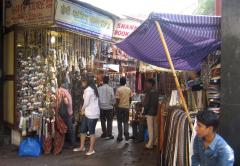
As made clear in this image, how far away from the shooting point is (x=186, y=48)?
6.45 meters

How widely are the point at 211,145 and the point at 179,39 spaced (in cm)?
249

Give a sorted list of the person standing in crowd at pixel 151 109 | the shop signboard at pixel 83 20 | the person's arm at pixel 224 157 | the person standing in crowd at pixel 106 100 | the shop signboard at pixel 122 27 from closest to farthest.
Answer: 1. the person's arm at pixel 224 157
2. the shop signboard at pixel 83 20
3. the person standing in crowd at pixel 151 109
4. the person standing in crowd at pixel 106 100
5. the shop signboard at pixel 122 27

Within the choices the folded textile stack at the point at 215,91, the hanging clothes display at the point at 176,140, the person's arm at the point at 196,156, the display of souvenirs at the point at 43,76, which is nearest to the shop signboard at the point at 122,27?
the display of souvenirs at the point at 43,76

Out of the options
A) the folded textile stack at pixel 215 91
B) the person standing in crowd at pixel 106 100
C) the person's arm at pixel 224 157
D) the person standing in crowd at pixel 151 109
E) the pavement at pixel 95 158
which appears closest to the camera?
the person's arm at pixel 224 157

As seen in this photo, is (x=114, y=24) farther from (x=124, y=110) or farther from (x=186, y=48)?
(x=186, y=48)

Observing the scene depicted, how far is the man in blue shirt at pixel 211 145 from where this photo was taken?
363 centimetres

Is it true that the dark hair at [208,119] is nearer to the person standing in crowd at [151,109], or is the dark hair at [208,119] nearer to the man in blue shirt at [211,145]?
the man in blue shirt at [211,145]

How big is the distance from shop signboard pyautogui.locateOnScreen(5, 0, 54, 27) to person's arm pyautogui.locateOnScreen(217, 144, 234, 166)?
5745mm

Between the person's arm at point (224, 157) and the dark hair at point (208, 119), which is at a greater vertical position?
the dark hair at point (208, 119)

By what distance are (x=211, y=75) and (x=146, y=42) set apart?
1349 millimetres

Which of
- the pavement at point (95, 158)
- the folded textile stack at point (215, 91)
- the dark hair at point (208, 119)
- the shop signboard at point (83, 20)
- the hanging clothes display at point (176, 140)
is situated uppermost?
the shop signboard at point (83, 20)

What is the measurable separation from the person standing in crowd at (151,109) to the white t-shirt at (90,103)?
Answer: 1.59m

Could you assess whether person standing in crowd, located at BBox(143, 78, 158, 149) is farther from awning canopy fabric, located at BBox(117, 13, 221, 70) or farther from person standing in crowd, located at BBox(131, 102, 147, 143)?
awning canopy fabric, located at BBox(117, 13, 221, 70)

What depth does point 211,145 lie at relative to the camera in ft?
12.3
